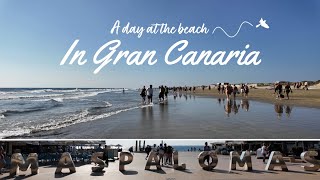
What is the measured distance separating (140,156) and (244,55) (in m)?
4.73

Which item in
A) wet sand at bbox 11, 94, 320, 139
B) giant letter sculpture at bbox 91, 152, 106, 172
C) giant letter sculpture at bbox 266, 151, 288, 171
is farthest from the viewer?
wet sand at bbox 11, 94, 320, 139

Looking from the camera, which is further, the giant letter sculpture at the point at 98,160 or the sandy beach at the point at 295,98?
the sandy beach at the point at 295,98

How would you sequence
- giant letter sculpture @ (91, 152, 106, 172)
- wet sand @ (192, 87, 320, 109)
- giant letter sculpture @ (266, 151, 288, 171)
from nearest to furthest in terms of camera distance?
1. giant letter sculpture @ (91, 152, 106, 172)
2. giant letter sculpture @ (266, 151, 288, 171)
3. wet sand @ (192, 87, 320, 109)

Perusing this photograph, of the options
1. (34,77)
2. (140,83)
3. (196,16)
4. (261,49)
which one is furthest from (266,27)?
(34,77)

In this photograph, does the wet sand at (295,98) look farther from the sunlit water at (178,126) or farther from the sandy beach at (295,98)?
the sunlit water at (178,126)

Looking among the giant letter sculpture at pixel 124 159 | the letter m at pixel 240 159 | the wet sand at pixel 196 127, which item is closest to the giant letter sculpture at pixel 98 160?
the giant letter sculpture at pixel 124 159

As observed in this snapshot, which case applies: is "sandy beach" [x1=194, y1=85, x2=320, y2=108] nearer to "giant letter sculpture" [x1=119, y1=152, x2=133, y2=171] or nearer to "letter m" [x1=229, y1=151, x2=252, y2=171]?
"letter m" [x1=229, y1=151, x2=252, y2=171]

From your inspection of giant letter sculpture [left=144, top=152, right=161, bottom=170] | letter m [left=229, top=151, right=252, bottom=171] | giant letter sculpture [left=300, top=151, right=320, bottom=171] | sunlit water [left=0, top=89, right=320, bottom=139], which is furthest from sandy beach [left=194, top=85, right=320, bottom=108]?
giant letter sculpture [left=144, top=152, right=161, bottom=170]

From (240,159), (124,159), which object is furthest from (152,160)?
(240,159)

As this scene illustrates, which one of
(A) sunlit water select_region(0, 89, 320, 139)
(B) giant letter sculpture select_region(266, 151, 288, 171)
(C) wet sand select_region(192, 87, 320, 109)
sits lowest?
(B) giant letter sculpture select_region(266, 151, 288, 171)

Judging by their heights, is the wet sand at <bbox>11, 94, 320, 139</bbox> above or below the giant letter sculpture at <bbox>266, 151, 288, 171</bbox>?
above

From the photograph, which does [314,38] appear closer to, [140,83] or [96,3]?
[140,83]

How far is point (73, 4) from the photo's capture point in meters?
7.87

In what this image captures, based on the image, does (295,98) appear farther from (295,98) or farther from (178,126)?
(178,126)
